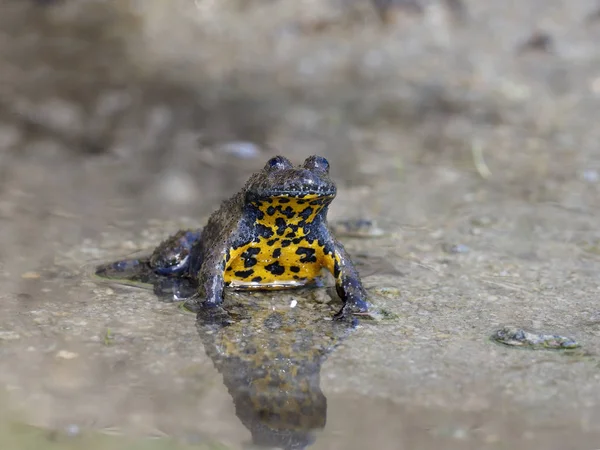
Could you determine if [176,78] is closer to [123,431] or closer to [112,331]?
[112,331]

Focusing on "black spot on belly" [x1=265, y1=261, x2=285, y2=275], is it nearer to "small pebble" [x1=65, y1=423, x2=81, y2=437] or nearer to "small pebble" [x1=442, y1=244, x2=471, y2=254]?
"small pebble" [x1=442, y1=244, x2=471, y2=254]

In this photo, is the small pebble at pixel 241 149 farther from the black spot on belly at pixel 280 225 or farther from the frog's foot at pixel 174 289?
the black spot on belly at pixel 280 225

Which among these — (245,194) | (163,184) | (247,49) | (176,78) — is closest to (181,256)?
(245,194)

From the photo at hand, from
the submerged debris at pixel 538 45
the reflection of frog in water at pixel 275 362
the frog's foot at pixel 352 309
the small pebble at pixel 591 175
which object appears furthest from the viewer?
the submerged debris at pixel 538 45

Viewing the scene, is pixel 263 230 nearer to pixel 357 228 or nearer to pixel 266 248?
pixel 266 248

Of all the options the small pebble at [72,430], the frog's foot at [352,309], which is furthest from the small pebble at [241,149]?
the small pebble at [72,430]

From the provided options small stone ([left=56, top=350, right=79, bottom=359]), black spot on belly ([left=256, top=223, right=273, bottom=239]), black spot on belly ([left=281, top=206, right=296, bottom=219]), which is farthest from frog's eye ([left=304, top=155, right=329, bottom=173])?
small stone ([left=56, top=350, right=79, bottom=359])
